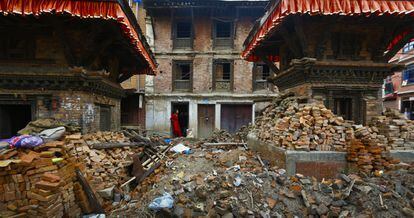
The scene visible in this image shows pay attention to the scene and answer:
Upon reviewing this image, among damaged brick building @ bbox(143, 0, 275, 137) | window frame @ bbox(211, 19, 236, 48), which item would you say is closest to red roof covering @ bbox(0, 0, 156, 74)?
damaged brick building @ bbox(143, 0, 275, 137)

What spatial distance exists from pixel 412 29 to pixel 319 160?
5805 millimetres

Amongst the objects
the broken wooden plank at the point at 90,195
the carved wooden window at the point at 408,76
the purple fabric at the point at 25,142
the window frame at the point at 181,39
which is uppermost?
the window frame at the point at 181,39

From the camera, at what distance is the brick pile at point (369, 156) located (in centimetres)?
493

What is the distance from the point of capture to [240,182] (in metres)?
4.79

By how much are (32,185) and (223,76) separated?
532 inches

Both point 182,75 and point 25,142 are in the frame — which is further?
point 182,75

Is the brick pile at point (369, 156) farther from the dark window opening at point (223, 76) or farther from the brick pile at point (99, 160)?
the dark window opening at point (223, 76)

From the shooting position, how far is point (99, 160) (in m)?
6.18

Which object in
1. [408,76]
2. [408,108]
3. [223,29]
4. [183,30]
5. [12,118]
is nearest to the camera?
[12,118]

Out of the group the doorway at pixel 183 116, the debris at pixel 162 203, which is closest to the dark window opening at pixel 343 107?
the debris at pixel 162 203

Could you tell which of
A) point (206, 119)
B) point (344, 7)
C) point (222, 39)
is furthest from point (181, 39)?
point (344, 7)

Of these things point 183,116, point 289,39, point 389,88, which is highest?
point 289,39

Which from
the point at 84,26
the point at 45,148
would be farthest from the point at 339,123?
the point at 84,26

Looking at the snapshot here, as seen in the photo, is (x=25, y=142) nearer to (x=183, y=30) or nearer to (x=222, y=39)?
(x=183, y=30)
